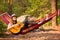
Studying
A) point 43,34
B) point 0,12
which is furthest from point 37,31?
point 0,12

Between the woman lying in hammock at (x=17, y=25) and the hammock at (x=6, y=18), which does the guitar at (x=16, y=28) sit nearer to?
the woman lying in hammock at (x=17, y=25)

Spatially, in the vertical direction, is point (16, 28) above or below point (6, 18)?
below

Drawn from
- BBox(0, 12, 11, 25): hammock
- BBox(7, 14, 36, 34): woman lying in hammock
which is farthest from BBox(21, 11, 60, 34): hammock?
BBox(0, 12, 11, 25): hammock

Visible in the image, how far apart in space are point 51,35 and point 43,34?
0.15m

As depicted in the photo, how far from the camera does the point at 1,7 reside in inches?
191

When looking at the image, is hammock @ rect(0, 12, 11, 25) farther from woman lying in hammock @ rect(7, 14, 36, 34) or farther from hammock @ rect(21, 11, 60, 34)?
hammock @ rect(21, 11, 60, 34)

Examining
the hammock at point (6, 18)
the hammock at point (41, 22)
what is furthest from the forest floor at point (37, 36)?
the hammock at point (6, 18)

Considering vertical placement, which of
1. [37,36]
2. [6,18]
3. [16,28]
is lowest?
[37,36]

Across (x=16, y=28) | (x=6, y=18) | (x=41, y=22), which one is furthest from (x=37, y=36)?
(x=6, y=18)

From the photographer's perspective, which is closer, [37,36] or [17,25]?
[17,25]

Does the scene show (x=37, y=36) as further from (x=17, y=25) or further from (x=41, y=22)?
(x=17, y=25)

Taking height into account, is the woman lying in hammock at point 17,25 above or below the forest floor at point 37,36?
above

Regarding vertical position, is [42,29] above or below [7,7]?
below

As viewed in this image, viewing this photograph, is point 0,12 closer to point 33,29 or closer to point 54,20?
point 33,29
